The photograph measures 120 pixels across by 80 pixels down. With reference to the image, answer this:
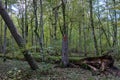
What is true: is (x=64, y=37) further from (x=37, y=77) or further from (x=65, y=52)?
(x=37, y=77)

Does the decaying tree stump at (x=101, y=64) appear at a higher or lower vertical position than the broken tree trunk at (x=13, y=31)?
lower

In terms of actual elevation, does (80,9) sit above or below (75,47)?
Result: above

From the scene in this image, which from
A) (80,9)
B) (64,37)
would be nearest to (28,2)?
(80,9)

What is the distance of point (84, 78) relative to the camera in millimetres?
10133

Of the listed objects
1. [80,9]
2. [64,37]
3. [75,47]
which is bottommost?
[75,47]

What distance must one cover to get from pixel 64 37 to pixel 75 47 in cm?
2908

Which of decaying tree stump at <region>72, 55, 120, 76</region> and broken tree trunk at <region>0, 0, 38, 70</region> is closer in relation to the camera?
Answer: broken tree trunk at <region>0, 0, 38, 70</region>

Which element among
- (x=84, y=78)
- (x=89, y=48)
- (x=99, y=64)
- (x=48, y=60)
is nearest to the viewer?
(x=84, y=78)

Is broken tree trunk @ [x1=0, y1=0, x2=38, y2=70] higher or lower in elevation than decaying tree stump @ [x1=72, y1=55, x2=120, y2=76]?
higher

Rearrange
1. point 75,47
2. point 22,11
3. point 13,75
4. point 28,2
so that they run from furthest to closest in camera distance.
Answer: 1. point 75,47
2. point 22,11
3. point 28,2
4. point 13,75

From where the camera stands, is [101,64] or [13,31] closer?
A: [13,31]

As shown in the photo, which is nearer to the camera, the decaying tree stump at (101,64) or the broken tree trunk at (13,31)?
the broken tree trunk at (13,31)

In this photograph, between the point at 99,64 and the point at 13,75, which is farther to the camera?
the point at 99,64

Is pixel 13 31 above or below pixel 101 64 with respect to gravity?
above
